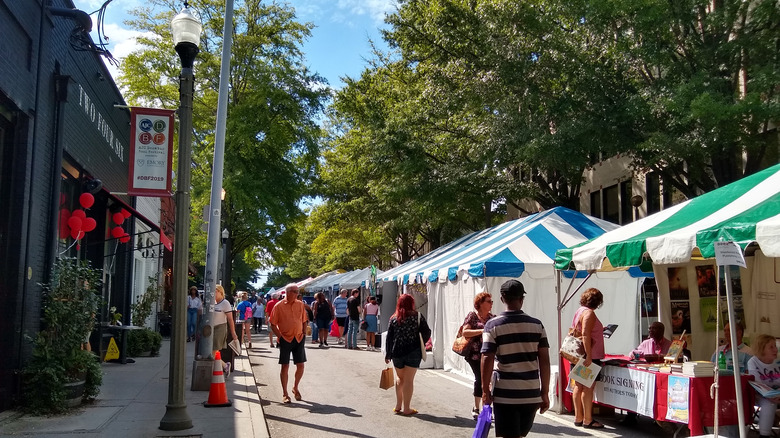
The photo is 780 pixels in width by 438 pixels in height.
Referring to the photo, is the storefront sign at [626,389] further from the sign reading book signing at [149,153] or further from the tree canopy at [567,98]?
the sign reading book signing at [149,153]

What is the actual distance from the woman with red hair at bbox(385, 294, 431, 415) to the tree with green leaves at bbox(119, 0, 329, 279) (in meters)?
17.4

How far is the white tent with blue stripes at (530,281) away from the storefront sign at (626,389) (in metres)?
3.71

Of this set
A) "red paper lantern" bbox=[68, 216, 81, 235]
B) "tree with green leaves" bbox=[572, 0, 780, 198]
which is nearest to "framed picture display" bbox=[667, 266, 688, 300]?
"tree with green leaves" bbox=[572, 0, 780, 198]

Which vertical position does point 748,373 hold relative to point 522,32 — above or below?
below

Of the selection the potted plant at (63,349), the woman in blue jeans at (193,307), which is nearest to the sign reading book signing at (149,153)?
the potted plant at (63,349)

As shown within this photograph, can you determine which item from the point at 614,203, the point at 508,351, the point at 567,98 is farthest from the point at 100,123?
the point at 614,203

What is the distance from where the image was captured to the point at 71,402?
29.3 ft

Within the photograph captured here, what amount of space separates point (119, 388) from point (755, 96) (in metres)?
11.7

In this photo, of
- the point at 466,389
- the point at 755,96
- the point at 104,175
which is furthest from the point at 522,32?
the point at 104,175

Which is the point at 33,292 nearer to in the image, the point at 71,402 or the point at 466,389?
the point at 71,402

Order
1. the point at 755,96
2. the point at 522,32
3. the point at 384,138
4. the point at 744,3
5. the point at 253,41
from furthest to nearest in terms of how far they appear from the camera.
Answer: the point at 253,41 < the point at 384,138 < the point at 522,32 < the point at 744,3 < the point at 755,96

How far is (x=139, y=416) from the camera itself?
8.66 metres

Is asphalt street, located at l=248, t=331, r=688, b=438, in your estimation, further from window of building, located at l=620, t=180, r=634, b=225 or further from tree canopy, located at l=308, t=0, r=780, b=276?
window of building, located at l=620, t=180, r=634, b=225

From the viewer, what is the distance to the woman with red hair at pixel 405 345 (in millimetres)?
9281
